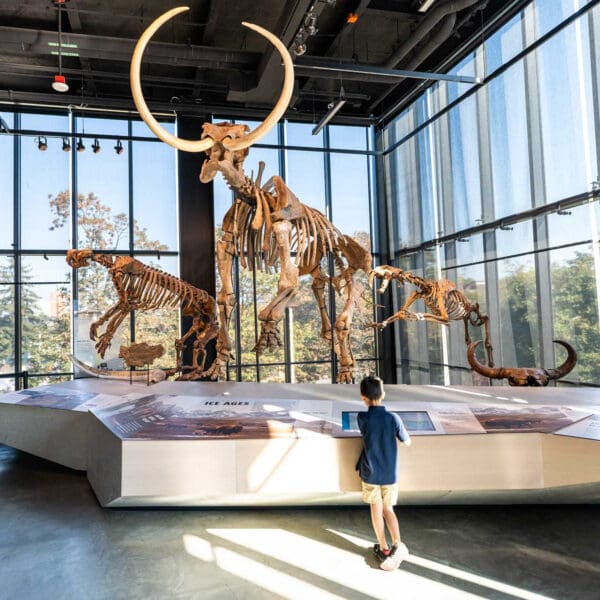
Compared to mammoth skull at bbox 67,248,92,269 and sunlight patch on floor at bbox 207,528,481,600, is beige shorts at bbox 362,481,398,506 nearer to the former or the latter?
sunlight patch on floor at bbox 207,528,481,600

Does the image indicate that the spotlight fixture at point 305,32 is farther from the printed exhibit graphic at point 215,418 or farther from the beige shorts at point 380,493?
the beige shorts at point 380,493

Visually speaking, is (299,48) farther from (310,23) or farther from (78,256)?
(78,256)

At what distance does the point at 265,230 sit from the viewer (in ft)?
17.2

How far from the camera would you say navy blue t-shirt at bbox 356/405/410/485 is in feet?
10.3

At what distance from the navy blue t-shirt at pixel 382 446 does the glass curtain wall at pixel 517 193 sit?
5791 millimetres

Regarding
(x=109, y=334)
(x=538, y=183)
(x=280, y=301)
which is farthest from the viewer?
(x=538, y=183)

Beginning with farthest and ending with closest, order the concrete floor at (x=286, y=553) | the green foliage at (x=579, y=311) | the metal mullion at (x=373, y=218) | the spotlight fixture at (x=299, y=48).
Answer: the metal mullion at (x=373, y=218), the spotlight fixture at (x=299, y=48), the green foliage at (x=579, y=311), the concrete floor at (x=286, y=553)

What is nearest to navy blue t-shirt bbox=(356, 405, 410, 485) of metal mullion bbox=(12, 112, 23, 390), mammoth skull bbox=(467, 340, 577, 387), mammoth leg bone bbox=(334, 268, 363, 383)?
mammoth leg bone bbox=(334, 268, 363, 383)

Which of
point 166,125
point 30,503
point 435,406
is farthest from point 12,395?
point 166,125

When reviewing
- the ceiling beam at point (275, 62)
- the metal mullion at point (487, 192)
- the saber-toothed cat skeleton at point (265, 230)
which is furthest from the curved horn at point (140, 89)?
the metal mullion at point (487, 192)

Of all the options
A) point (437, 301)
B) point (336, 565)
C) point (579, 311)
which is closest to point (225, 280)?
point (336, 565)

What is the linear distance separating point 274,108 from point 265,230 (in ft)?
4.69

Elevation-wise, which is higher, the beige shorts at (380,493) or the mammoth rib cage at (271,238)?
the mammoth rib cage at (271,238)

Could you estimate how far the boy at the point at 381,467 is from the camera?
315 centimetres
